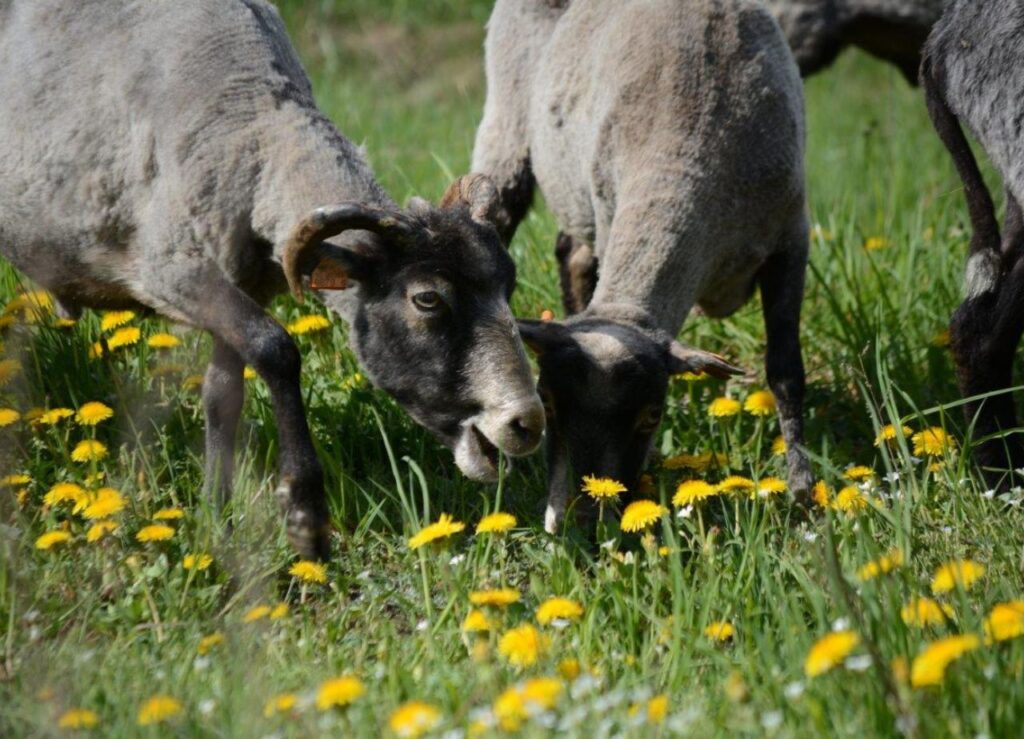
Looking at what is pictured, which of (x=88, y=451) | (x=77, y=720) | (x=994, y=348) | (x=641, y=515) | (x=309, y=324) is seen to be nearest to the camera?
(x=77, y=720)

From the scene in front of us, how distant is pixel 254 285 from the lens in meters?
4.54

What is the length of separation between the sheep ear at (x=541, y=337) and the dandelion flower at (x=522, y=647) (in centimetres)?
129

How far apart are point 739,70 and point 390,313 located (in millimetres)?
1687

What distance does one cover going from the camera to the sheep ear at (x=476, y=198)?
431cm

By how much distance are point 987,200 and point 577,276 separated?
190 centimetres

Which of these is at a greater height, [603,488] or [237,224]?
[237,224]

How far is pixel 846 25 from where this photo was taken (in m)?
7.91

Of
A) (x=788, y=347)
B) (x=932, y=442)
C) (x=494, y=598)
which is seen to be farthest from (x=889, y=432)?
(x=494, y=598)

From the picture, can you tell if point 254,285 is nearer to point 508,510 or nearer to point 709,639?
point 508,510

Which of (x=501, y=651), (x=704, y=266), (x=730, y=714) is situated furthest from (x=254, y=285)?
(x=730, y=714)

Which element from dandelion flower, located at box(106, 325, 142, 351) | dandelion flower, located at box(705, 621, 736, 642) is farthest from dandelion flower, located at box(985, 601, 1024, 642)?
dandelion flower, located at box(106, 325, 142, 351)

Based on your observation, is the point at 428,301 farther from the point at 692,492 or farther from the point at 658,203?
the point at 658,203

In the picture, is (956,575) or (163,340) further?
(163,340)

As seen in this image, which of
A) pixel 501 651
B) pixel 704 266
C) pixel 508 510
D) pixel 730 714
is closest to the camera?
pixel 730 714
